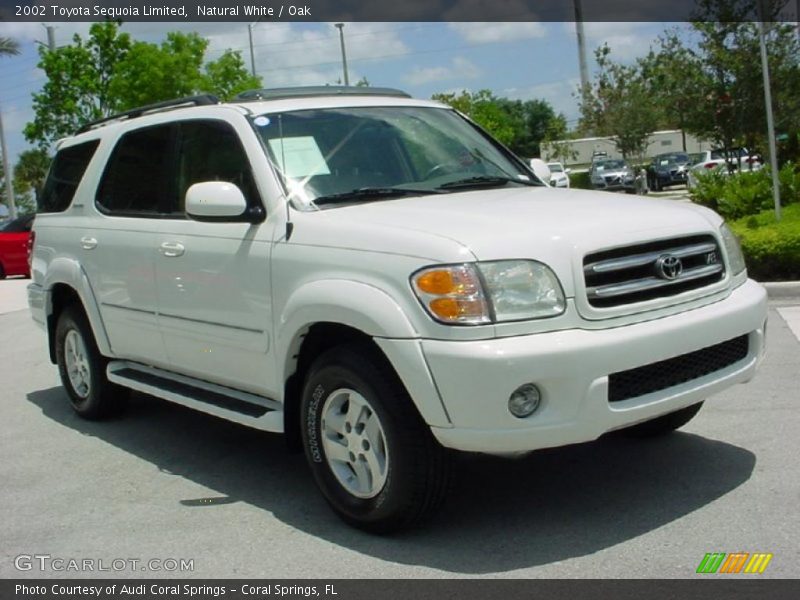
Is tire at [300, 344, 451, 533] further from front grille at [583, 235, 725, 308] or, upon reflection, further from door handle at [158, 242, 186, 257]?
door handle at [158, 242, 186, 257]

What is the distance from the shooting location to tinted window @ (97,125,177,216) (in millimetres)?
5891

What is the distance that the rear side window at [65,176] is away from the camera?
6895 mm

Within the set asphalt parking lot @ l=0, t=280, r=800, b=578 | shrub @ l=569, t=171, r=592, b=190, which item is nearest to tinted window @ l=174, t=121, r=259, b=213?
asphalt parking lot @ l=0, t=280, r=800, b=578

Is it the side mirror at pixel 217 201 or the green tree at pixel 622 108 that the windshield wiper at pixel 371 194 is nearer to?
the side mirror at pixel 217 201

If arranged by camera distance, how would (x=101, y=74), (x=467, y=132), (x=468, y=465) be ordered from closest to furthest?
(x=468, y=465), (x=467, y=132), (x=101, y=74)

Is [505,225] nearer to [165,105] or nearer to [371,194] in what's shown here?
[371,194]

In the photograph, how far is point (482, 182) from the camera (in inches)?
211

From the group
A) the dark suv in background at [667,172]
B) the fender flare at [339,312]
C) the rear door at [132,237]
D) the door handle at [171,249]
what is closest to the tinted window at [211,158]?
the rear door at [132,237]

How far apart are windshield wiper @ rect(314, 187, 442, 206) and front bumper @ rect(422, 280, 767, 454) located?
118 cm

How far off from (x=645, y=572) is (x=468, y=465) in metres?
1.69
